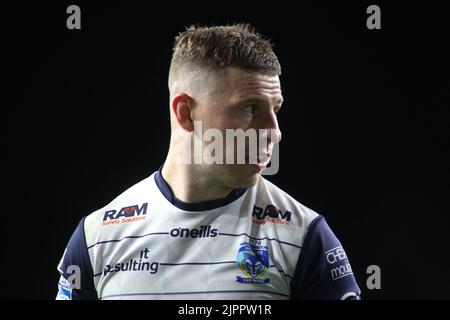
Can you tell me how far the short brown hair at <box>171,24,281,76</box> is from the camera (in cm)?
239

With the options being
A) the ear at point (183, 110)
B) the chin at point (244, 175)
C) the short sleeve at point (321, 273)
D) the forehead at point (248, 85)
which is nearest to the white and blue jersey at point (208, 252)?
the short sleeve at point (321, 273)

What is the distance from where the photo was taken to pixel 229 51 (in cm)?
240

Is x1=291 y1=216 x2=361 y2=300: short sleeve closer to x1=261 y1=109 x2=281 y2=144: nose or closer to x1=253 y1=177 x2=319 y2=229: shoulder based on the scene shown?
x1=253 y1=177 x2=319 y2=229: shoulder

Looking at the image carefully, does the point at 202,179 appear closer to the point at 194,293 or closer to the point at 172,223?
the point at 172,223

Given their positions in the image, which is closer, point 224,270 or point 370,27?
point 224,270

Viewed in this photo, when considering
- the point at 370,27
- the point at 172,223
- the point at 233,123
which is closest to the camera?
the point at 233,123

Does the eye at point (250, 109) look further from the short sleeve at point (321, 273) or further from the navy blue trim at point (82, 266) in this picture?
the navy blue trim at point (82, 266)

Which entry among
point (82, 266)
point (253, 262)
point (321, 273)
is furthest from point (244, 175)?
point (82, 266)

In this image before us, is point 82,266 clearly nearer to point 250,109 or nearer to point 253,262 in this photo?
point 253,262

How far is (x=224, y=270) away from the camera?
2.45 metres

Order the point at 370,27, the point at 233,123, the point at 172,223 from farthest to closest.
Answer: the point at 370,27 < the point at 172,223 < the point at 233,123

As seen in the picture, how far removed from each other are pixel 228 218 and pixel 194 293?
301 millimetres

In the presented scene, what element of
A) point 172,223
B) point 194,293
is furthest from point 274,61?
point 194,293

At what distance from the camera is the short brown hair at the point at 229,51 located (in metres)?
2.39
